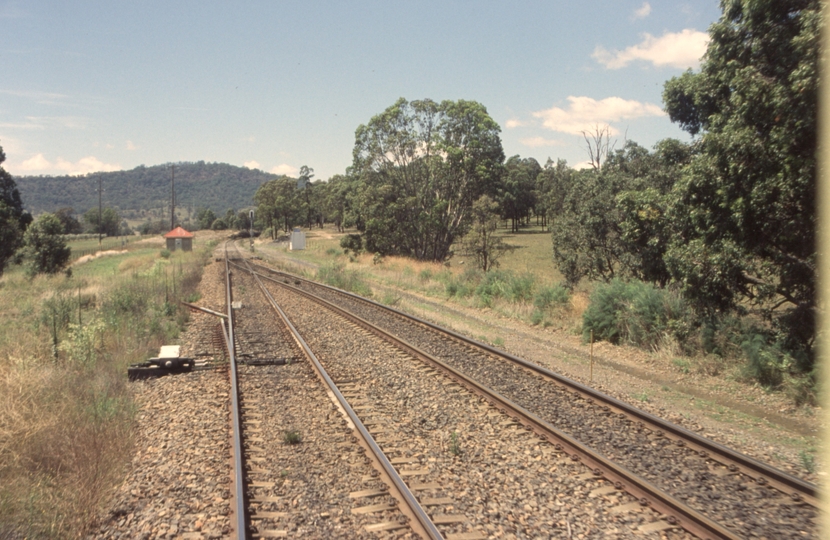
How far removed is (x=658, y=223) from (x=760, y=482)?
9.11m

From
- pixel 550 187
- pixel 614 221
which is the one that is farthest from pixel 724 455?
pixel 550 187

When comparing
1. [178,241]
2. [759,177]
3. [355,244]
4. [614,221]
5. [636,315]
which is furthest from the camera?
[178,241]

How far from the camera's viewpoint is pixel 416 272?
104 ft

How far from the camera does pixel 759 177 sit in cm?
1002

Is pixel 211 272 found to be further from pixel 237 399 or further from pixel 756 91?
pixel 756 91

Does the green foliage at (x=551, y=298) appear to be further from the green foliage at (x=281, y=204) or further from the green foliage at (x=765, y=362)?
the green foliage at (x=281, y=204)

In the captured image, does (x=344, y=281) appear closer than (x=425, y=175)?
Yes

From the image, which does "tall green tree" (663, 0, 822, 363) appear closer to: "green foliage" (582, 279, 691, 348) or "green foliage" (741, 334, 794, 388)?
"green foliage" (741, 334, 794, 388)

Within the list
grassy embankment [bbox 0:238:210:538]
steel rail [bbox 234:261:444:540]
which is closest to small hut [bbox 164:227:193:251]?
grassy embankment [bbox 0:238:210:538]

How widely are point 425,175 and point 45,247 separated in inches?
1006

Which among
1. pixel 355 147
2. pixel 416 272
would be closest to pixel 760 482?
pixel 416 272

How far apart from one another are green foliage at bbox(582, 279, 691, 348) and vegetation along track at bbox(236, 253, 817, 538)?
4.09m

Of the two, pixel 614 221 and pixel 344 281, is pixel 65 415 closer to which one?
pixel 614 221

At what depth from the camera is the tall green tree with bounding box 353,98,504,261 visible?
129 feet
